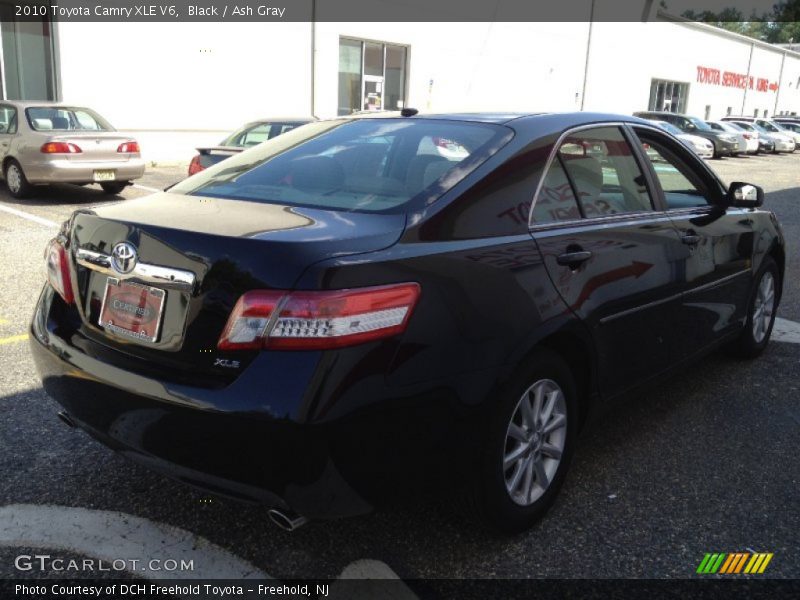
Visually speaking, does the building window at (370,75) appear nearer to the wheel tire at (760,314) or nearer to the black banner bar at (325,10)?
the black banner bar at (325,10)

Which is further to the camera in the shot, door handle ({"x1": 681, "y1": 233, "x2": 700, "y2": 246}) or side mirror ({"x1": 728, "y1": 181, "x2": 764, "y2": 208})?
side mirror ({"x1": 728, "y1": 181, "x2": 764, "y2": 208})

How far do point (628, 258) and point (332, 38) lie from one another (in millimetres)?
20602

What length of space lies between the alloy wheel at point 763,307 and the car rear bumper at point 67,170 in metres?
9.91

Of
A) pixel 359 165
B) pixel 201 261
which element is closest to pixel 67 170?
pixel 359 165

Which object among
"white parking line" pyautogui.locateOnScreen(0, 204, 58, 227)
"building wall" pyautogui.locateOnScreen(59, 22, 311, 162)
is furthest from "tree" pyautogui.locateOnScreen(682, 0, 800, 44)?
"white parking line" pyautogui.locateOnScreen(0, 204, 58, 227)

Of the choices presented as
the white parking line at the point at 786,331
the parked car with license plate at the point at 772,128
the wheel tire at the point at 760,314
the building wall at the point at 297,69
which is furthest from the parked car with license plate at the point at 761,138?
the wheel tire at the point at 760,314

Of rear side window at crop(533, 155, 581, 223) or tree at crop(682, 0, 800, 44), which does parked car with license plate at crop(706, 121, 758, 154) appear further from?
tree at crop(682, 0, 800, 44)

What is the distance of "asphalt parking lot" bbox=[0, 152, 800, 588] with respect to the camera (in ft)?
8.70

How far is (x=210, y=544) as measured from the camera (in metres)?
2.71

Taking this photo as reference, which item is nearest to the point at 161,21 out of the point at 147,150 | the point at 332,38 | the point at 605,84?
the point at 147,150

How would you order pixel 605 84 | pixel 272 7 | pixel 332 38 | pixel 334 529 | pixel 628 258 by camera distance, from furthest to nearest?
pixel 605 84 < pixel 332 38 < pixel 272 7 < pixel 628 258 < pixel 334 529

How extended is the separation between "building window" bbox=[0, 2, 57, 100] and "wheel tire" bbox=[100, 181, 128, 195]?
6.26 meters

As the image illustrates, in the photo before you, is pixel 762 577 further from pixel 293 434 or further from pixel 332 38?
pixel 332 38

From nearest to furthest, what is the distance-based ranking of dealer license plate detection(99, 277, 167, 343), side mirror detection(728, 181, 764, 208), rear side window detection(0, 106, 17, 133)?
dealer license plate detection(99, 277, 167, 343), side mirror detection(728, 181, 764, 208), rear side window detection(0, 106, 17, 133)
